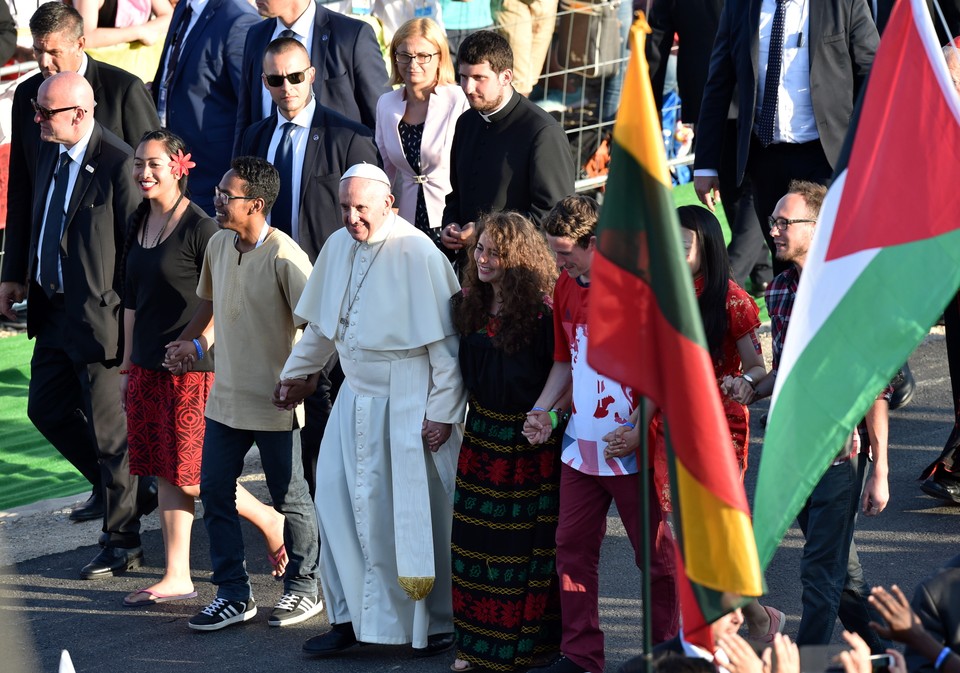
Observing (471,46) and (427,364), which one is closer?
(427,364)

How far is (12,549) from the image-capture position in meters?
7.52

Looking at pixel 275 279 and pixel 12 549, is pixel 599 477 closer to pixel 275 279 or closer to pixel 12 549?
pixel 275 279

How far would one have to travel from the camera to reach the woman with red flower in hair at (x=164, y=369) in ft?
22.5

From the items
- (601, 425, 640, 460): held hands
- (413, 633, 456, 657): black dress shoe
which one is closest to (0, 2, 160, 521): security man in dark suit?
(413, 633, 456, 657): black dress shoe

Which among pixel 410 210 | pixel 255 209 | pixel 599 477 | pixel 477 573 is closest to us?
pixel 599 477

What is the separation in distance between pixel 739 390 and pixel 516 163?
6.23 ft

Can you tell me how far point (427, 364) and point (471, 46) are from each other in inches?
59.6

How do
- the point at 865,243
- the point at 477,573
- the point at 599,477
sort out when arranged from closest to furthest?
the point at 865,243
the point at 599,477
the point at 477,573

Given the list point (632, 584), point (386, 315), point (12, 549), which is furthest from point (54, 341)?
point (632, 584)

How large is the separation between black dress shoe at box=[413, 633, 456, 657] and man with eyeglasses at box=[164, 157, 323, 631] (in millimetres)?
641

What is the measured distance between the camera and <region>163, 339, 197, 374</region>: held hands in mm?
6656

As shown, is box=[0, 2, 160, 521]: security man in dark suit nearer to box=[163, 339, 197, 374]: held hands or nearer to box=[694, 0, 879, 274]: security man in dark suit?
box=[163, 339, 197, 374]: held hands

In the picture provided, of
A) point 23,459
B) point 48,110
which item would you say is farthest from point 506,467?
point 23,459

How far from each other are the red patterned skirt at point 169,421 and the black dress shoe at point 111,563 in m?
0.53
